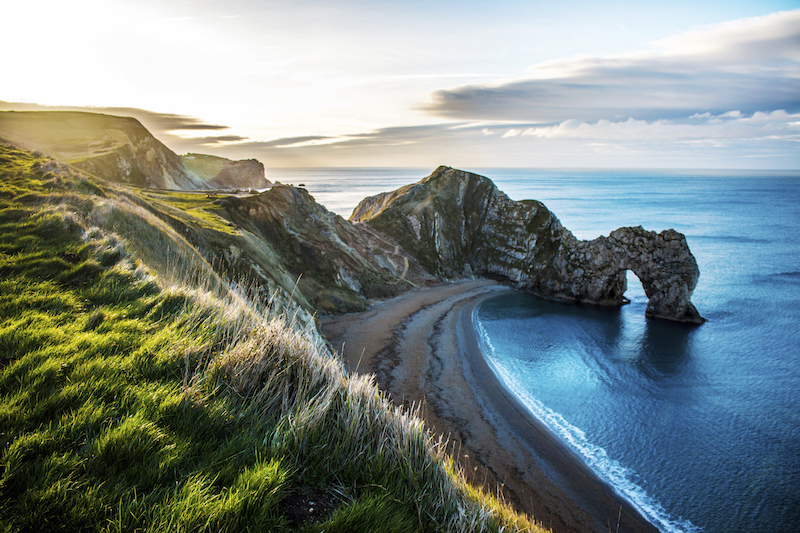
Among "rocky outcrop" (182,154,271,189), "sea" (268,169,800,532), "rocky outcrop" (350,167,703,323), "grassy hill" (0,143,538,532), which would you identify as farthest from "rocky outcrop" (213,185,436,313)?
"rocky outcrop" (182,154,271,189)

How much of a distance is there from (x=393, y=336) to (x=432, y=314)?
9968 mm

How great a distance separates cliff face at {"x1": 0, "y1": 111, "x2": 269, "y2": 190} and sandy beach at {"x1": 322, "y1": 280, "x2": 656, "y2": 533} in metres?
43.3

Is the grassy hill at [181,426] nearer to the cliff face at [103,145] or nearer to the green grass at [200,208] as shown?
the green grass at [200,208]

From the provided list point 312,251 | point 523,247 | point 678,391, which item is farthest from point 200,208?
point 523,247

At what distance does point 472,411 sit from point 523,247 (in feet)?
148

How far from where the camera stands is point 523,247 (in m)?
65.9

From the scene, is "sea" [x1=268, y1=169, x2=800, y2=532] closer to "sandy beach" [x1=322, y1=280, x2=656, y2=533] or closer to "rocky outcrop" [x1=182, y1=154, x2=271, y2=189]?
"sandy beach" [x1=322, y1=280, x2=656, y2=533]

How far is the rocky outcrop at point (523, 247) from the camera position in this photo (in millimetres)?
50094

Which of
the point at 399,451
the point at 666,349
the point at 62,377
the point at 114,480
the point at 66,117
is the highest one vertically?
the point at 66,117

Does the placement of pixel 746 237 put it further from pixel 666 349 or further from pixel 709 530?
pixel 709 530

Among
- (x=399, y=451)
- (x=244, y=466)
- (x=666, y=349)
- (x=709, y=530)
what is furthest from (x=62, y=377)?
(x=666, y=349)

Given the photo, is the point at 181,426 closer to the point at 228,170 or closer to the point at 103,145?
the point at 103,145

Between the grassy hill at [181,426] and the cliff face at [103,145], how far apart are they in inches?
2228

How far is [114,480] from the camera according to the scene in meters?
3.09
